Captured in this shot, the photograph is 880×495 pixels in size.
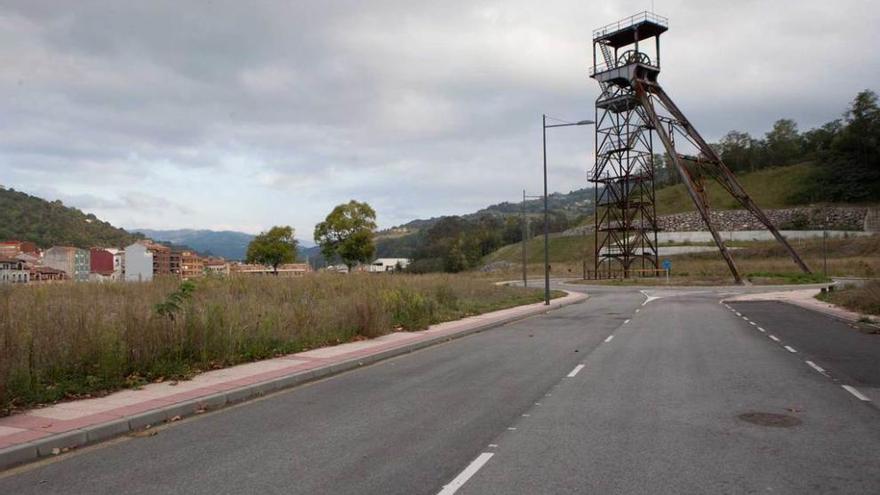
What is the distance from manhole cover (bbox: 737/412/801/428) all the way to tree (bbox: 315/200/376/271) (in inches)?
2684

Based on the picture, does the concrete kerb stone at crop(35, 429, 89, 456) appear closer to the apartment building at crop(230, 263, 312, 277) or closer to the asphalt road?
the asphalt road

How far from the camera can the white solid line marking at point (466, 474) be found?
18.9 feet

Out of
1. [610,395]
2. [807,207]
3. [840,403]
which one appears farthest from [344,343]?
[807,207]

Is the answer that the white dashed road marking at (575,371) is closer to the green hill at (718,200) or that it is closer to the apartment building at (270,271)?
the apartment building at (270,271)

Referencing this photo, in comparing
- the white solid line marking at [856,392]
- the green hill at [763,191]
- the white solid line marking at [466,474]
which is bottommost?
the white solid line marking at [856,392]

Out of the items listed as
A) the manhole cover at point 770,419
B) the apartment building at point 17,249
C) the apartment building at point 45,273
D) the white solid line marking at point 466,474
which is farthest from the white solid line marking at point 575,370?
the apartment building at point 17,249

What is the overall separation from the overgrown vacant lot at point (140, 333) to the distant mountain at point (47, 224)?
2975cm

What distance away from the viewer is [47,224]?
47469 mm

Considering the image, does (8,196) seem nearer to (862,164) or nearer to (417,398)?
(417,398)

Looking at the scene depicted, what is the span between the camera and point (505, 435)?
25.2 ft

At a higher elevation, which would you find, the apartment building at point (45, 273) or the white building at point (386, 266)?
the apartment building at point (45, 273)

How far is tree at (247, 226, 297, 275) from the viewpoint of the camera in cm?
9031

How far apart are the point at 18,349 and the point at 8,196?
165ft

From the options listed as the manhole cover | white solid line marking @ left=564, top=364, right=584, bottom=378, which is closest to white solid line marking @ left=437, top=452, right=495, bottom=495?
the manhole cover
